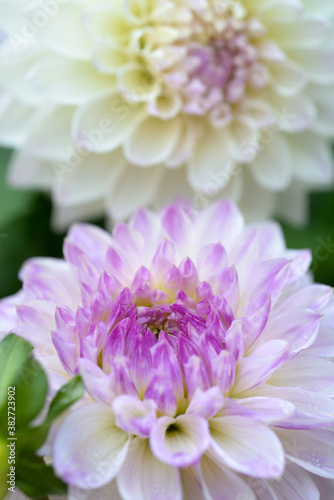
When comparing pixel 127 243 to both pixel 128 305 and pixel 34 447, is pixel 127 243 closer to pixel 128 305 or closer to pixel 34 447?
pixel 128 305

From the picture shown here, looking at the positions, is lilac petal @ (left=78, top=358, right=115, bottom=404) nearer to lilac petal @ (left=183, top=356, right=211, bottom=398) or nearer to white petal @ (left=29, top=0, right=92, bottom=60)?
lilac petal @ (left=183, top=356, right=211, bottom=398)

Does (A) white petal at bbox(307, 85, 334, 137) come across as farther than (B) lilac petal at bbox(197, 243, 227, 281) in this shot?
Yes

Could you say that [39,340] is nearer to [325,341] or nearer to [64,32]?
[325,341]

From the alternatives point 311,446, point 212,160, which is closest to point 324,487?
point 311,446

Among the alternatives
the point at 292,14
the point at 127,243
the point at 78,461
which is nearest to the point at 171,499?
the point at 78,461

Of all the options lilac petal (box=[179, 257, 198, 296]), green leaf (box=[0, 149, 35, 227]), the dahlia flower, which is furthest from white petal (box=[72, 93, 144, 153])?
lilac petal (box=[179, 257, 198, 296])

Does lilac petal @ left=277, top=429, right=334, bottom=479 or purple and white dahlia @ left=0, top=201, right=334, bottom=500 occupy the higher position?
purple and white dahlia @ left=0, top=201, right=334, bottom=500
